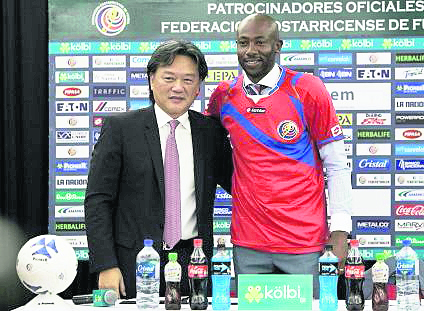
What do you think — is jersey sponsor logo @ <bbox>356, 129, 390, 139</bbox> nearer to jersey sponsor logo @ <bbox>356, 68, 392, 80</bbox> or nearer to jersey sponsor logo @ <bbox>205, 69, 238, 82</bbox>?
jersey sponsor logo @ <bbox>356, 68, 392, 80</bbox>

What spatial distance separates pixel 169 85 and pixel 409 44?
2.55 meters

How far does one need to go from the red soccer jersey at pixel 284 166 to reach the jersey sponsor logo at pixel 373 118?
1.92 m

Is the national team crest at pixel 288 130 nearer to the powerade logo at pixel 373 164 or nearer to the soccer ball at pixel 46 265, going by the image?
the soccer ball at pixel 46 265

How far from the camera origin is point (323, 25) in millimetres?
4824

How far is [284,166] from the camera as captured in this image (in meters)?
2.88

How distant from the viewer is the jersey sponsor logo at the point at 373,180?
482 centimetres

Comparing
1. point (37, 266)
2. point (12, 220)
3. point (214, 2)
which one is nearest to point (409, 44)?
point (214, 2)

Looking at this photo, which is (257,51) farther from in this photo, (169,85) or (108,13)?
(108,13)

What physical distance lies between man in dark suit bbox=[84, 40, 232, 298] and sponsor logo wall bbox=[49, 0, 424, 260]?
2013 millimetres

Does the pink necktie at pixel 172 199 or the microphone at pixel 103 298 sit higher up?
the pink necktie at pixel 172 199

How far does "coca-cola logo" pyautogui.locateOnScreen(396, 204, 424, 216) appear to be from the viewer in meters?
4.77

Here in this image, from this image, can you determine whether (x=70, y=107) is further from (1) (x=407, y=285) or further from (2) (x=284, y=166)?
(1) (x=407, y=285)

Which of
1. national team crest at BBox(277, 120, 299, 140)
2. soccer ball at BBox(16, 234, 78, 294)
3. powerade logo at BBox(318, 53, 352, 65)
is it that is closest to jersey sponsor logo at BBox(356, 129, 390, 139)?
powerade logo at BBox(318, 53, 352, 65)

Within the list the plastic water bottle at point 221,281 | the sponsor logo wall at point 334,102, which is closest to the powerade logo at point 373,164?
the sponsor logo wall at point 334,102
